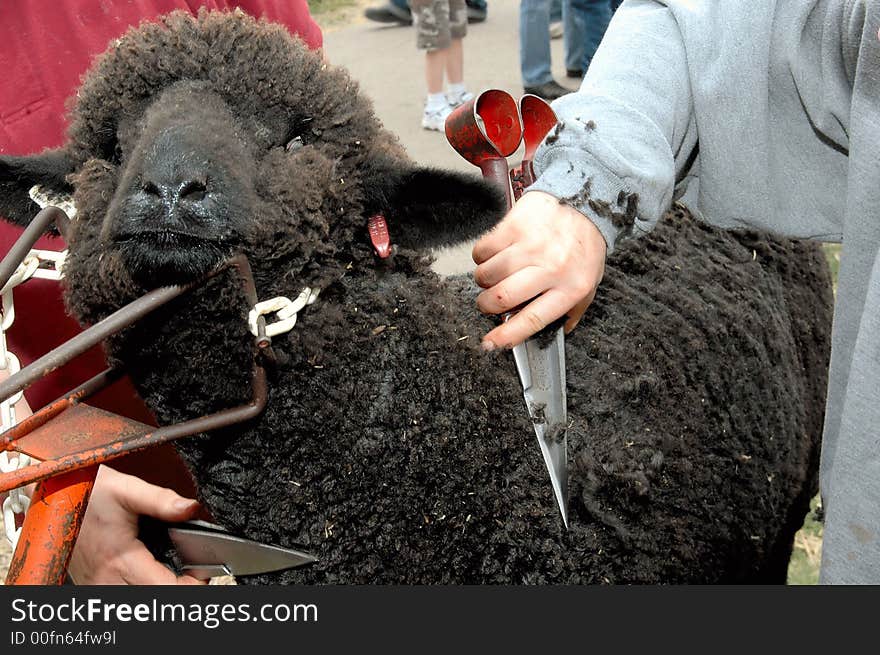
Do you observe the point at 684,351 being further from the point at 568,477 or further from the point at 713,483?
the point at 568,477

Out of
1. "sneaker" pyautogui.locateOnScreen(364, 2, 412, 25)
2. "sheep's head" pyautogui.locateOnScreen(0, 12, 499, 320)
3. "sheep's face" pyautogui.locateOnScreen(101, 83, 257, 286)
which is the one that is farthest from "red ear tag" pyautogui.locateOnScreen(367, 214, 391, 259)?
"sneaker" pyautogui.locateOnScreen(364, 2, 412, 25)

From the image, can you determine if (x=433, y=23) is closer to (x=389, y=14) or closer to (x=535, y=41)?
(x=535, y=41)

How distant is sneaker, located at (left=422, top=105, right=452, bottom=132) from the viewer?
24.2 feet

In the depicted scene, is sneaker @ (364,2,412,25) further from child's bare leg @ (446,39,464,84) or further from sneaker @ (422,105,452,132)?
sneaker @ (422,105,452,132)

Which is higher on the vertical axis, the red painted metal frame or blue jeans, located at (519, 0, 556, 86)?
the red painted metal frame

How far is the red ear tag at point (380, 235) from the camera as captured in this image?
167 cm

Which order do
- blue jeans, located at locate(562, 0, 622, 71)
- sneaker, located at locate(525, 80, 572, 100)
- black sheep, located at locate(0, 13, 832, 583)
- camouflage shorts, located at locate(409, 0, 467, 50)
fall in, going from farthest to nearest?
blue jeans, located at locate(562, 0, 622, 71), sneaker, located at locate(525, 80, 572, 100), camouflage shorts, located at locate(409, 0, 467, 50), black sheep, located at locate(0, 13, 832, 583)

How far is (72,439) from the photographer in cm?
150

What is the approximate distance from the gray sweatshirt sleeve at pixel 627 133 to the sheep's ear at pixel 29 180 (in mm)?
987

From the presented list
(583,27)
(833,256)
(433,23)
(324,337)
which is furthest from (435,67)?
(324,337)

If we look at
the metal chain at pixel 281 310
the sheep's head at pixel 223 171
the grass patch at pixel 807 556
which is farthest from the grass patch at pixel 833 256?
the metal chain at pixel 281 310

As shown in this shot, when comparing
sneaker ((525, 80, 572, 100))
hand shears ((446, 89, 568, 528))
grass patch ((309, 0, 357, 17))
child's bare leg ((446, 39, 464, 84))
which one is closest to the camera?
hand shears ((446, 89, 568, 528))

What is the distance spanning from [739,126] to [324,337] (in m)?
0.93

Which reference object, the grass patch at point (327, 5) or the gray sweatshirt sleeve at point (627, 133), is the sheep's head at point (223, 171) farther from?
the grass patch at point (327, 5)
